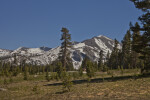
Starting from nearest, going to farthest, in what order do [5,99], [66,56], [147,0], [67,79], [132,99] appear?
[132,99]
[5,99]
[67,79]
[147,0]
[66,56]

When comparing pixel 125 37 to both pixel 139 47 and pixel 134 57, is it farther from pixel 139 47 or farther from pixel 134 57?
pixel 139 47

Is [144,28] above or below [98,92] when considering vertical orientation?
above

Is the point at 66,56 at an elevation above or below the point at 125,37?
below

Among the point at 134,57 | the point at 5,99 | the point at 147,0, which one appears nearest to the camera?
the point at 5,99

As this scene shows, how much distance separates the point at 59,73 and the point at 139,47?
13.8 metres

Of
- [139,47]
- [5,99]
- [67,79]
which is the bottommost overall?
[5,99]

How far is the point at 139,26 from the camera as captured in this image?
17.4 metres

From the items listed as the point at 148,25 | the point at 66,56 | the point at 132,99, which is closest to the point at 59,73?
the point at 66,56

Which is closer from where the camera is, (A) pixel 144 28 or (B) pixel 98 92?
(B) pixel 98 92

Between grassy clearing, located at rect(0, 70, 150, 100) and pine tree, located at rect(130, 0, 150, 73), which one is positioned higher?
pine tree, located at rect(130, 0, 150, 73)

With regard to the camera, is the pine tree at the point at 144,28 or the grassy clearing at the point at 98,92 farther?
the pine tree at the point at 144,28

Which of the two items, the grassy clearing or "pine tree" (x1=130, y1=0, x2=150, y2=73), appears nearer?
the grassy clearing

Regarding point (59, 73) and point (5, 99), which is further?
point (59, 73)

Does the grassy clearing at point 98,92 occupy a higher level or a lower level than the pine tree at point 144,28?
lower
